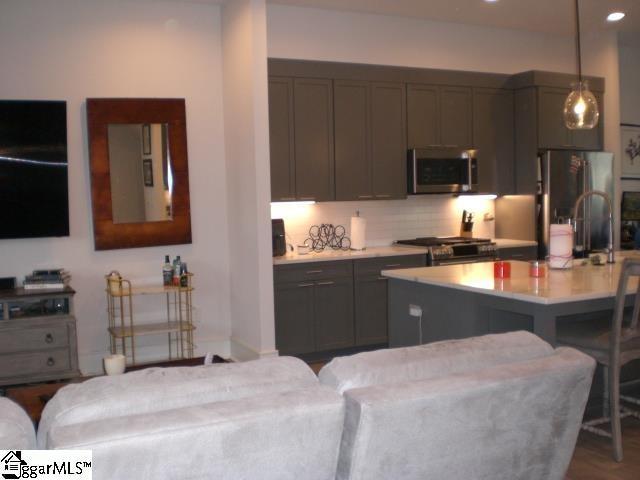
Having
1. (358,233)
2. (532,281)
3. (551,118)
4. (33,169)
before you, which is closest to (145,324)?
(33,169)

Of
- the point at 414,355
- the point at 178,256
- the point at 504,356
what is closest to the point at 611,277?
the point at 504,356

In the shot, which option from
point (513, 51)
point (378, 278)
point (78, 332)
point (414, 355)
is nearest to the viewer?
point (414, 355)

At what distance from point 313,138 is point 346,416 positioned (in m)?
4.18

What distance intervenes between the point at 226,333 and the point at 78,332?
1.25 meters

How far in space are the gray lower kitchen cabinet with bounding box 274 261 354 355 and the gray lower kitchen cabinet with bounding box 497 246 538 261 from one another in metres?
1.62

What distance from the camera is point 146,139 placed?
5484mm

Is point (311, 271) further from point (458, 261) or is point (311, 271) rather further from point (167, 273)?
point (458, 261)

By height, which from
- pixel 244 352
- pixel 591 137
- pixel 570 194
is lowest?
pixel 244 352

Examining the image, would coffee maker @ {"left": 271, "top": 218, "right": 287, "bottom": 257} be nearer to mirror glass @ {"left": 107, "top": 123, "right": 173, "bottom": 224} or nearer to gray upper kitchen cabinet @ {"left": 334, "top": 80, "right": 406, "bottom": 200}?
gray upper kitchen cabinet @ {"left": 334, "top": 80, "right": 406, "bottom": 200}

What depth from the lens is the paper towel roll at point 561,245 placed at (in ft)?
13.8

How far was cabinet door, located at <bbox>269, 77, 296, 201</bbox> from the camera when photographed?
564cm

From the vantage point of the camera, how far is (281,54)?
589cm

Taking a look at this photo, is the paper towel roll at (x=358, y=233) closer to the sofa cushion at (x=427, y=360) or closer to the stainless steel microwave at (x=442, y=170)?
the stainless steel microwave at (x=442, y=170)

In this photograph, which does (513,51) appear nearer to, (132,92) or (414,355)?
(132,92)
